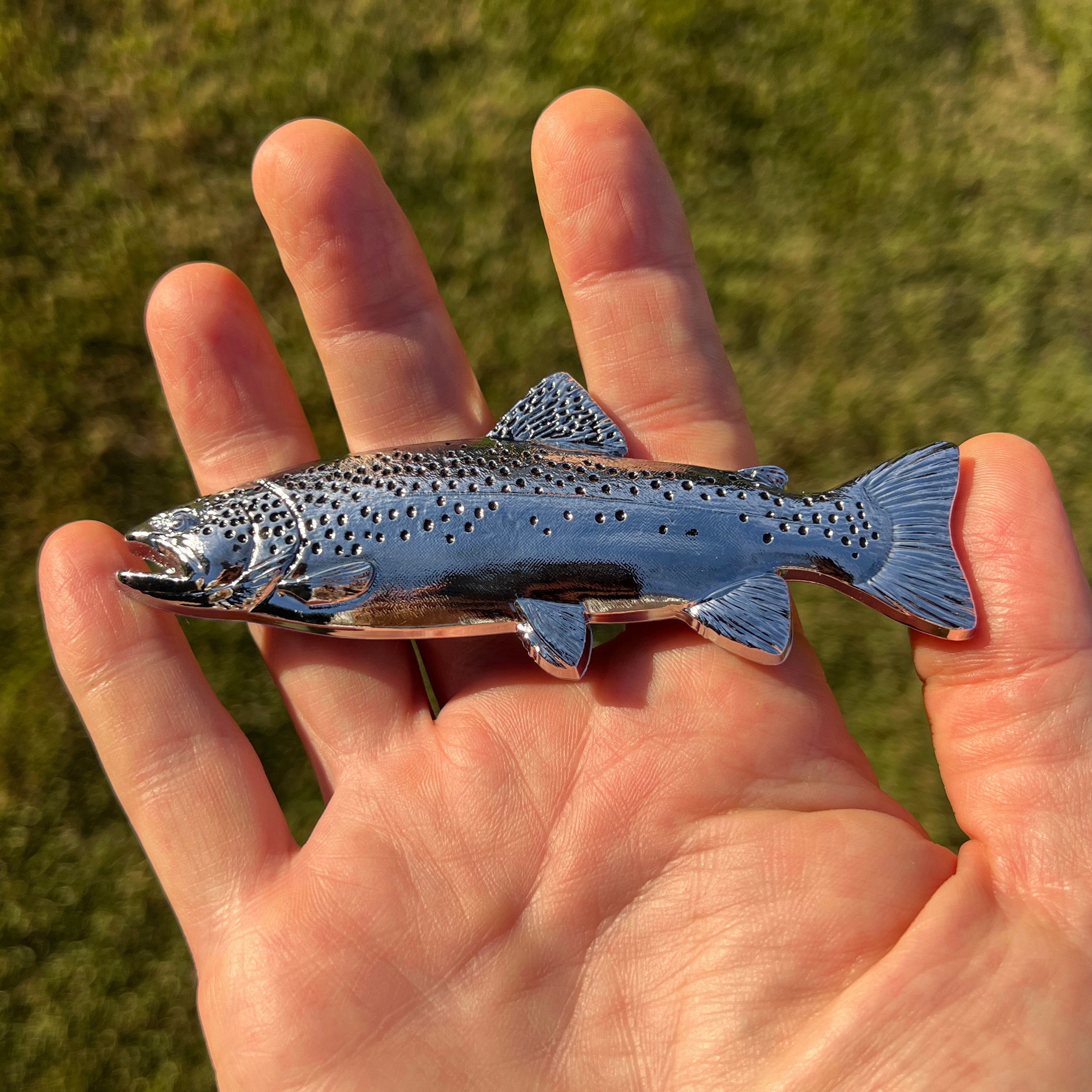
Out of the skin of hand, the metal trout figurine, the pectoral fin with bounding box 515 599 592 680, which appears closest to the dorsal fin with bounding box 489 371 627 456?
the metal trout figurine

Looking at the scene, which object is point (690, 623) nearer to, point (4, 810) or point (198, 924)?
point (198, 924)

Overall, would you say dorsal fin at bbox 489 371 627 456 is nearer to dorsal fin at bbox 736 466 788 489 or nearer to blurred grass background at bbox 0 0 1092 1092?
dorsal fin at bbox 736 466 788 489

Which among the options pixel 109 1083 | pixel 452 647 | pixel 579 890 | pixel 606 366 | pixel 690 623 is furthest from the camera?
pixel 109 1083

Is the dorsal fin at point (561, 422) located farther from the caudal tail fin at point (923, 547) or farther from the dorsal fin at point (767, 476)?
the caudal tail fin at point (923, 547)

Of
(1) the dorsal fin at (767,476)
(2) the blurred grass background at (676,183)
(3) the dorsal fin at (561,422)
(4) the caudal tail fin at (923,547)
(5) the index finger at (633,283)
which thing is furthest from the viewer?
(2) the blurred grass background at (676,183)

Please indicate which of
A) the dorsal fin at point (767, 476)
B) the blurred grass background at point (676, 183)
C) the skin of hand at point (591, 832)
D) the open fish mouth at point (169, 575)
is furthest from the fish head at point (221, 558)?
the dorsal fin at point (767, 476)

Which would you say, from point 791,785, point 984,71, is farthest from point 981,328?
point 791,785
